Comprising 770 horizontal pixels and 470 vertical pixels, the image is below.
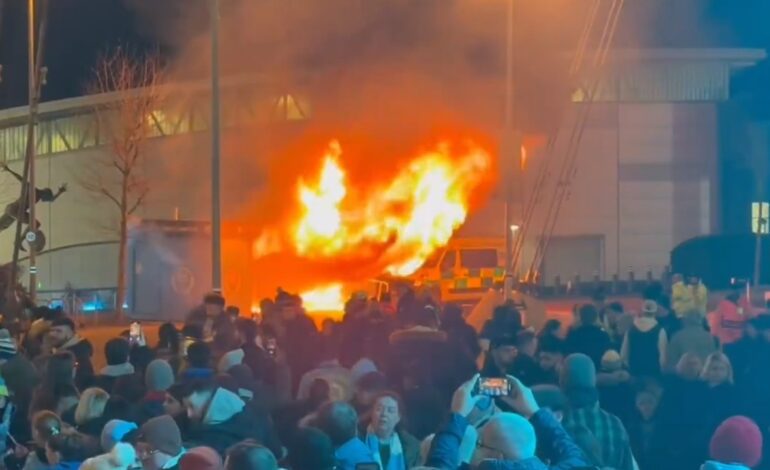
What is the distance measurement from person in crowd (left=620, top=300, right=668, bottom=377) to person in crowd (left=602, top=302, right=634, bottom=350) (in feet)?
0.82

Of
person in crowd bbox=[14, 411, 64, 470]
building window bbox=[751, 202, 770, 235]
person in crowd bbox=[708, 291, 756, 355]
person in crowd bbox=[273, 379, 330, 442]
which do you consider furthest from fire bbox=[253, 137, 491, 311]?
person in crowd bbox=[14, 411, 64, 470]

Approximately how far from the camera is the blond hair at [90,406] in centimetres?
554

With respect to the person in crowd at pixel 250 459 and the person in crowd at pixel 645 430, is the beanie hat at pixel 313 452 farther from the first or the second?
the person in crowd at pixel 645 430

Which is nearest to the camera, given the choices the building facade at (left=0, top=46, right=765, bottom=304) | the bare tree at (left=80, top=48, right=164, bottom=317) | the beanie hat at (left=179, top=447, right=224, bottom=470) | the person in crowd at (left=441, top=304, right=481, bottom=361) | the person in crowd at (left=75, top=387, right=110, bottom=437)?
the beanie hat at (left=179, top=447, right=224, bottom=470)

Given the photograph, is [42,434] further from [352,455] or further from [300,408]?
[352,455]

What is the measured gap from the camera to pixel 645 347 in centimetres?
801

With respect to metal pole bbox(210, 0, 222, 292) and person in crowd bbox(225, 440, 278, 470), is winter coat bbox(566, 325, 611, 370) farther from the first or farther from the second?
metal pole bbox(210, 0, 222, 292)

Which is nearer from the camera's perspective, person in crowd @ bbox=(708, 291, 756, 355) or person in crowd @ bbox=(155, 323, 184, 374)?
person in crowd @ bbox=(155, 323, 184, 374)

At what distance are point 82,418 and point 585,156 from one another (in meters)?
25.9

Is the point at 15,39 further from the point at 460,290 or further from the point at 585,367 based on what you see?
the point at 585,367

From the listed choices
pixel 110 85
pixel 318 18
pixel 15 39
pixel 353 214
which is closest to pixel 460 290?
pixel 353 214

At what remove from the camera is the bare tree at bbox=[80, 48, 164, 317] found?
2783cm

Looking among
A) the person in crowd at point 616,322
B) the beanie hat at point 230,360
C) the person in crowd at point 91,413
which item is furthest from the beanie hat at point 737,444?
the person in crowd at point 616,322

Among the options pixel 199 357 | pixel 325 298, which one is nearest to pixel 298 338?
pixel 199 357
